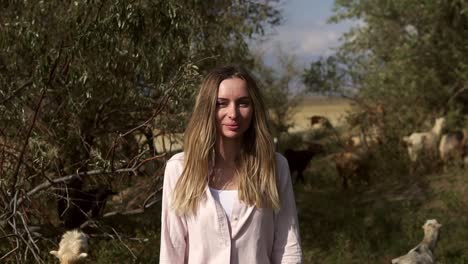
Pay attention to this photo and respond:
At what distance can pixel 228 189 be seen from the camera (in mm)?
2840

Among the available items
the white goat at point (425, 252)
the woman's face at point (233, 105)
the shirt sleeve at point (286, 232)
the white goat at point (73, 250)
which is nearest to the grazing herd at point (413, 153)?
the white goat at point (425, 252)

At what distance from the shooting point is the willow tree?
7094 millimetres

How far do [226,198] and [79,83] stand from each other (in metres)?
5.45

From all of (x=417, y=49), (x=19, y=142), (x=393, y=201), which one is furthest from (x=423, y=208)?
(x=19, y=142)

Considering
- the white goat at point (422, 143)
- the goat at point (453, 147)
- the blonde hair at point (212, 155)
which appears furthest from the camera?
the white goat at point (422, 143)

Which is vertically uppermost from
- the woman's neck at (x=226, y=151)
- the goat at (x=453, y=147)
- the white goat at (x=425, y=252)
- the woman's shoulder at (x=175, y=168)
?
the woman's neck at (x=226, y=151)

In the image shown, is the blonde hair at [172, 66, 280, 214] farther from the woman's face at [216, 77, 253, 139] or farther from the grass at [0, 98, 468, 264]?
the grass at [0, 98, 468, 264]

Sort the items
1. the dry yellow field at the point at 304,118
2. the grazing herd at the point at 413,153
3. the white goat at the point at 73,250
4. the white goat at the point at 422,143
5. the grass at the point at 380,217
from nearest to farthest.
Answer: the white goat at the point at 73,250, the dry yellow field at the point at 304,118, the grass at the point at 380,217, the grazing herd at the point at 413,153, the white goat at the point at 422,143

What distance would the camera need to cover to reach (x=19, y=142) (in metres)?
7.86

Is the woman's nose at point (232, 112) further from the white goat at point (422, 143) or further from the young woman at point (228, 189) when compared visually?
the white goat at point (422, 143)

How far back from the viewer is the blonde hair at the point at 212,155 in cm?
275

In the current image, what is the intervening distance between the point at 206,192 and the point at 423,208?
9.13 metres

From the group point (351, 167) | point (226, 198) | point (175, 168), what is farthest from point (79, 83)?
point (351, 167)

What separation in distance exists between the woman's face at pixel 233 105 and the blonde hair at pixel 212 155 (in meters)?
0.03
